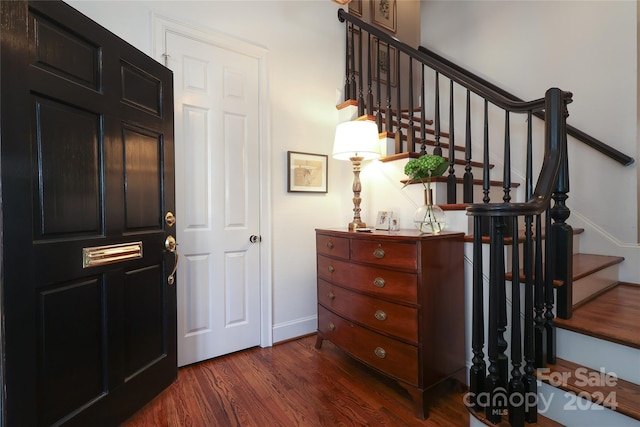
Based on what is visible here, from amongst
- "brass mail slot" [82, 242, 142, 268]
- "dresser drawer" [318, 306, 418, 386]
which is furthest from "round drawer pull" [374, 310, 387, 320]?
"brass mail slot" [82, 242, 142, 268]

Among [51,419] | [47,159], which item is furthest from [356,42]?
[51,419]

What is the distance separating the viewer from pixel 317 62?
8.73 feet

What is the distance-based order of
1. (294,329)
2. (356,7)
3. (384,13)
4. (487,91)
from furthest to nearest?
1. (384,13)
2. (356,7)
3. (294,329)
4. (487,91)

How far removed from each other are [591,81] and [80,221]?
364 centimetres

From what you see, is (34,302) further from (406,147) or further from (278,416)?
(406,147)

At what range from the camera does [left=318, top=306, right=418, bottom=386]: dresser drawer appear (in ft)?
5.14

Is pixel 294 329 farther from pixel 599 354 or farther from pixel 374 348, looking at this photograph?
pixel 599 354

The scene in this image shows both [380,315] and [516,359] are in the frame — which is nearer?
[516,359]

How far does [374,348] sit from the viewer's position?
5.75 ft

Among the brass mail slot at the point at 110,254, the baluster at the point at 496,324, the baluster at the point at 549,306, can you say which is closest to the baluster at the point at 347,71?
the baluster at the point at 549,306

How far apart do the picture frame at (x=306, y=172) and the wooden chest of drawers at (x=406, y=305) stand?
73 cm

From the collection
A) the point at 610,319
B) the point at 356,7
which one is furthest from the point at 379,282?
the point at 356,7

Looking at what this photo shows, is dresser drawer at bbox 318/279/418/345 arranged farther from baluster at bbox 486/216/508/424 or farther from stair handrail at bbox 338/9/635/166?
stair handrail at bbox 338/9/635/166

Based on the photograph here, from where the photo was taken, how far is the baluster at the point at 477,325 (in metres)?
1.18
